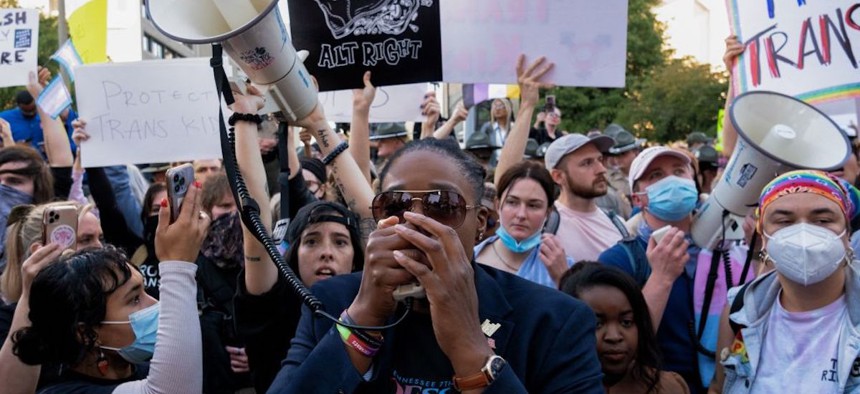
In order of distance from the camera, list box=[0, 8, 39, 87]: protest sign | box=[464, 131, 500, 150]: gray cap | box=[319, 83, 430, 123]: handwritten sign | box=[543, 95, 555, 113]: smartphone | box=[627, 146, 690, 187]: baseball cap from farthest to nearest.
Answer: box=[543, 95, 555, 113]: smartphone < box=[464, 131, 500, 150]: gray cap < box=[0, 8, 39, 87]: protest sign < box=[319, 83, 430, 123]: handwritten sign < box=[627, 146, 690, 187]: baseball cap

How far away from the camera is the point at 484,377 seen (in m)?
1.93

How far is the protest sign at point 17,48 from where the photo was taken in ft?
23.1

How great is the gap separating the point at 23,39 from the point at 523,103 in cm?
444

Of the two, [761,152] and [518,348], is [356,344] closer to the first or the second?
[518,348]

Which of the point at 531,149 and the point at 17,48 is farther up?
the point at 17,48

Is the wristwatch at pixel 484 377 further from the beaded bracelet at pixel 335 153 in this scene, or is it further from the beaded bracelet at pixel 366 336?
the beaded bracelet at pixel 335 153

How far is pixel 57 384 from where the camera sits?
3027 mm

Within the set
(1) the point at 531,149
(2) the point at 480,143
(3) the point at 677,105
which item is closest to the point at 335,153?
(2) the point at 480,143

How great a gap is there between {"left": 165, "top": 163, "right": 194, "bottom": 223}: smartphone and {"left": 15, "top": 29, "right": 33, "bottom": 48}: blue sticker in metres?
4.95

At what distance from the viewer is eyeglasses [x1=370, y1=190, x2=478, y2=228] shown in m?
2.15

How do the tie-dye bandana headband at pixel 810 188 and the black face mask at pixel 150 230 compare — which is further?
the black face mask at pixel 150 230

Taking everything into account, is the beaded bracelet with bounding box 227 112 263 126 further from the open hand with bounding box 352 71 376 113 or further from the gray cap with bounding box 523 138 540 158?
the gray cap with bounding box 523 138 540 158

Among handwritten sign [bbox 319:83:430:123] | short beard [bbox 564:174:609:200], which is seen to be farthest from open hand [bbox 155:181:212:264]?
handwritten sign [bbox 319:83:430:123]

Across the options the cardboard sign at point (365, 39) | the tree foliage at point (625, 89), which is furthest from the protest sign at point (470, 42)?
the tree foliage at point (625, 89)
